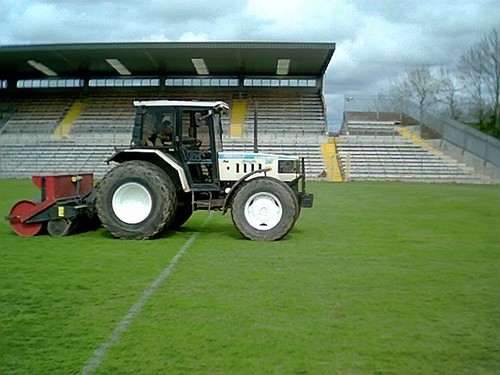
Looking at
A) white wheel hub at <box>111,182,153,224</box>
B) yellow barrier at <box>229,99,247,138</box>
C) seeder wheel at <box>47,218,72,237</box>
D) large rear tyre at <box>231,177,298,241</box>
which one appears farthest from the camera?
yellow barrier at <box>229,99,247,138</box>

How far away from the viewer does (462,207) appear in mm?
17078

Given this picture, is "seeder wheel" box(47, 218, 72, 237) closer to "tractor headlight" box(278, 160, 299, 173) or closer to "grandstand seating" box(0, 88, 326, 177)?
"tractor headlight" box(278, 160, 299, 173)

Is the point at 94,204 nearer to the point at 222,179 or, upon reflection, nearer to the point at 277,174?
the point at 222,179

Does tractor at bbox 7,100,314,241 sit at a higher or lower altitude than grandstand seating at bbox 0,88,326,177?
lower

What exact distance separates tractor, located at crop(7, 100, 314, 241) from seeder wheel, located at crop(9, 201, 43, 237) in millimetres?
17

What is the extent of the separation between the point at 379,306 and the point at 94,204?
586 cm

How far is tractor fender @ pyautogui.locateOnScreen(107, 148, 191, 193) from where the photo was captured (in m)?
9.93

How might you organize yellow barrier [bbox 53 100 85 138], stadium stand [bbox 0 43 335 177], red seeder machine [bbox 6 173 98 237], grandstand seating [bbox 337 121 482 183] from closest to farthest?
red seeder machine [bbox 6 173 98 237] → grandstand seating [bbox 337 121 482 183] → stadium stand [bbox 0 43 335 177] → yellow barrier [bbox 53 100 85 138]

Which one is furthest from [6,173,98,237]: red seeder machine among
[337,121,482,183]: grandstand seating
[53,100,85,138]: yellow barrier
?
[53,100,85,138]: yellow barrier

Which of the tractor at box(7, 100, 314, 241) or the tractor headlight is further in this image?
the tractor headlight

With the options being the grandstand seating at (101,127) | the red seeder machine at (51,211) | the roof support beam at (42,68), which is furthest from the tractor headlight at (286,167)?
the roof support beam at (42,68)

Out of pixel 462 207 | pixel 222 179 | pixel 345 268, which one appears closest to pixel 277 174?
pixel 222 179

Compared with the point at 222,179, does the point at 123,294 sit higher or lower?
lower

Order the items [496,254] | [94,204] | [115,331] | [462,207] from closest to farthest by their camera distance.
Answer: [115,331] → [496,254] → [94,204] → [462,207]
